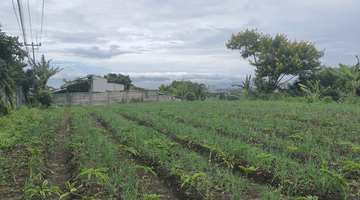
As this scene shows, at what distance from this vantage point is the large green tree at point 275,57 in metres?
19.5

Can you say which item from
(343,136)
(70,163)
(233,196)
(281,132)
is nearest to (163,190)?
(233,196)

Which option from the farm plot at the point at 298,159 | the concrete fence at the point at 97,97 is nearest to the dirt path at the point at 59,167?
the farm plot at the point at 298,159

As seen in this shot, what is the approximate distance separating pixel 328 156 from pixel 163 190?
117 inches

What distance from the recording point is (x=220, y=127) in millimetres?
6242

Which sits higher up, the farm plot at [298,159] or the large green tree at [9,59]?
the large green tree at [9,59]

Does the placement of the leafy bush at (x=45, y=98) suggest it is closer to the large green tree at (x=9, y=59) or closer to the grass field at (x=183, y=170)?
the large green tree at (x=9, y=59)

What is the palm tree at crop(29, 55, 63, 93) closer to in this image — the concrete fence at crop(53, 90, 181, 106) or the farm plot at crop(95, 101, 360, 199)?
the concrete fence at crop(53, 90, 181, 106)

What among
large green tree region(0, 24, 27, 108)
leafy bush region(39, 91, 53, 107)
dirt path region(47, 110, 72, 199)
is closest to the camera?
dirt path region(47, 110, 72, 199)

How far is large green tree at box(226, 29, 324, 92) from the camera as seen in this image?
19.5 meters

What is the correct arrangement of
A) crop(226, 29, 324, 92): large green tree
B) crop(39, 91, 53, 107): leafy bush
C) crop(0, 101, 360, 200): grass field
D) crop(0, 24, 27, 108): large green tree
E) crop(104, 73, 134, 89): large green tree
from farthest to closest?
crop(104, 73, 134, 89): large green tree
crop(226, 29, 324, 92): large green tree
crop(39, 91, 53, 107): leafy bush
crop(0, 24, 27, 108): large green tree
crop(0, 101, 360, 200): grass field

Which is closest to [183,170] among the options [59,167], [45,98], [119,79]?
[59,167]

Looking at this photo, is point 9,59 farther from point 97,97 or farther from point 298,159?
point 298,159

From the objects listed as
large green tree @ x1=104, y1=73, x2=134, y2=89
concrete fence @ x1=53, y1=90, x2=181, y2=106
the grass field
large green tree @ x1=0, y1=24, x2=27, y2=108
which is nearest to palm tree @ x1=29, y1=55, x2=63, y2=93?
concrete fence @ x1=53, y1=90, x2=181, y2=106

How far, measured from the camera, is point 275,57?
2028 centimetres
